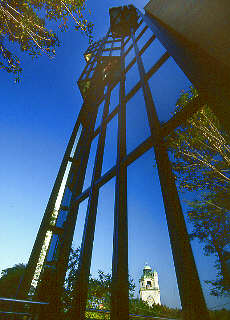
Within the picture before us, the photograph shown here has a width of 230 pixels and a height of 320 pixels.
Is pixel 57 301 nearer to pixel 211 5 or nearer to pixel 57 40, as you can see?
pixel 211 5

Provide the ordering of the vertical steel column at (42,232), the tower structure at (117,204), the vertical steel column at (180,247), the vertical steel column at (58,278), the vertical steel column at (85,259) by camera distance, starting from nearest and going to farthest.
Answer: the vertical steel column at (180,247)
the tower structure at (117,204)
the vertical steel column at (85,259)
the vertical steel column at (58,278)
the vertical steel column at (42,232)

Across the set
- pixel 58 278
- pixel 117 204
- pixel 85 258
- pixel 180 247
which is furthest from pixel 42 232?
pixel 180 247

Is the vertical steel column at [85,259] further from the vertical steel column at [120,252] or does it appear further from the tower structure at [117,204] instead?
the vertical steel column at [120,252]

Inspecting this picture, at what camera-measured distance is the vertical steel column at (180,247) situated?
1.20 meters

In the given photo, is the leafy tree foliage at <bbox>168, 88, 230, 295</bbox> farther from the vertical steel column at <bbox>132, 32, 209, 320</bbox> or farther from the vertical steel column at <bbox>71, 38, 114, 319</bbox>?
the vertical steel column at <bbox>71, 38, 114, 319</bbox>

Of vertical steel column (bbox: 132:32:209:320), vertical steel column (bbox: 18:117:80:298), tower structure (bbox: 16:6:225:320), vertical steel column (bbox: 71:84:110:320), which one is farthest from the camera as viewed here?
vertical steel column (bbox: 18:117:80:298)

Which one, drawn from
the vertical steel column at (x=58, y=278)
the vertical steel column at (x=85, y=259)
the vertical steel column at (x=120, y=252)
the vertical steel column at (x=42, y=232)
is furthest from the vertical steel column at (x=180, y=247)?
the vertical steel column at (x=42, y=232)

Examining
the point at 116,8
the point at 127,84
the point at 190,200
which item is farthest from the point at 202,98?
the point at 116,8

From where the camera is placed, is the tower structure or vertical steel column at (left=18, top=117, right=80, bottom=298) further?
vertical steel column at (left=18, top=117, right=80, bottom=298)

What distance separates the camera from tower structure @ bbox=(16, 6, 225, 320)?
1437 millimetres

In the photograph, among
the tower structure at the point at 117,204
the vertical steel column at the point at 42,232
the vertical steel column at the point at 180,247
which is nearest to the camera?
the vertical steel column at the point at 180,247

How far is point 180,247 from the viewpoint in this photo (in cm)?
140

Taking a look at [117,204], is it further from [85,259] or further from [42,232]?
[42,232]

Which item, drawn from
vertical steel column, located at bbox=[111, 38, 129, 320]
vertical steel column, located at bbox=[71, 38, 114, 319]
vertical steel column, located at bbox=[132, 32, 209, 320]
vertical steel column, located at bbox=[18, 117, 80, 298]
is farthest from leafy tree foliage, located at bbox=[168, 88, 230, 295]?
vertical steel column, located at bbox=[18, 117, 80, 298]
